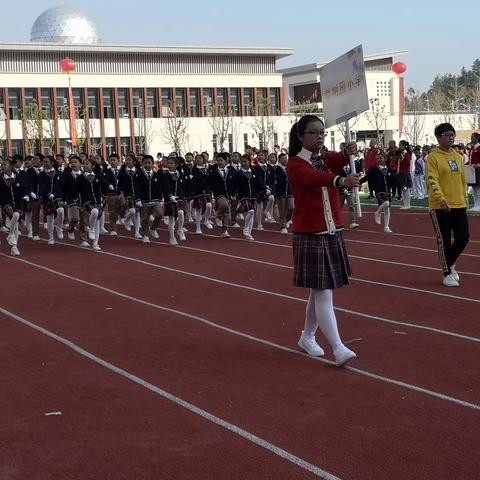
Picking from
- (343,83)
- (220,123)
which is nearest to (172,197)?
(343,83)

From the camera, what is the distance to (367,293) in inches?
446

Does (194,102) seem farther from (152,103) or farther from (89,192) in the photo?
(89,192)

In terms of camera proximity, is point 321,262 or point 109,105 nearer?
point 321,262

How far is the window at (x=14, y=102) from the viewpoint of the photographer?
66938 millimetres

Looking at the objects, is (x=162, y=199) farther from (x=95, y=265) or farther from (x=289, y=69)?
(x=289, y=69)

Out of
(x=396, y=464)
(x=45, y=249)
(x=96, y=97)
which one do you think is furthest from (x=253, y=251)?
(x=96, y=97)

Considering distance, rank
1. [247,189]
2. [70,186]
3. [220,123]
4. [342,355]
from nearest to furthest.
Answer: [342,355], [70,186], [247,189], [220,123]

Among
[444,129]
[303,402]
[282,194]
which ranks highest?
[444,129]

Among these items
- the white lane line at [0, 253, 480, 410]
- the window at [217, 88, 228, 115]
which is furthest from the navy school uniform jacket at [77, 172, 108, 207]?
the window at [217, 88, 228, 115]

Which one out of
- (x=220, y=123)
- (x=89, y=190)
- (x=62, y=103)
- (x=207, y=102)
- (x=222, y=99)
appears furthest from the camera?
(x=222, y=99)

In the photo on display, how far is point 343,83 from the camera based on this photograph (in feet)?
56.2

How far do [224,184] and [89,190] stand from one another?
2881 millimetres

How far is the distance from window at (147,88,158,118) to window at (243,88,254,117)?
7791 millimetres

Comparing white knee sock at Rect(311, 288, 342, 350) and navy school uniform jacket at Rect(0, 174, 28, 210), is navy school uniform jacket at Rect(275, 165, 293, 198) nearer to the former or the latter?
navy school uniform jacket at Rect(0, 174, 28, 210)
